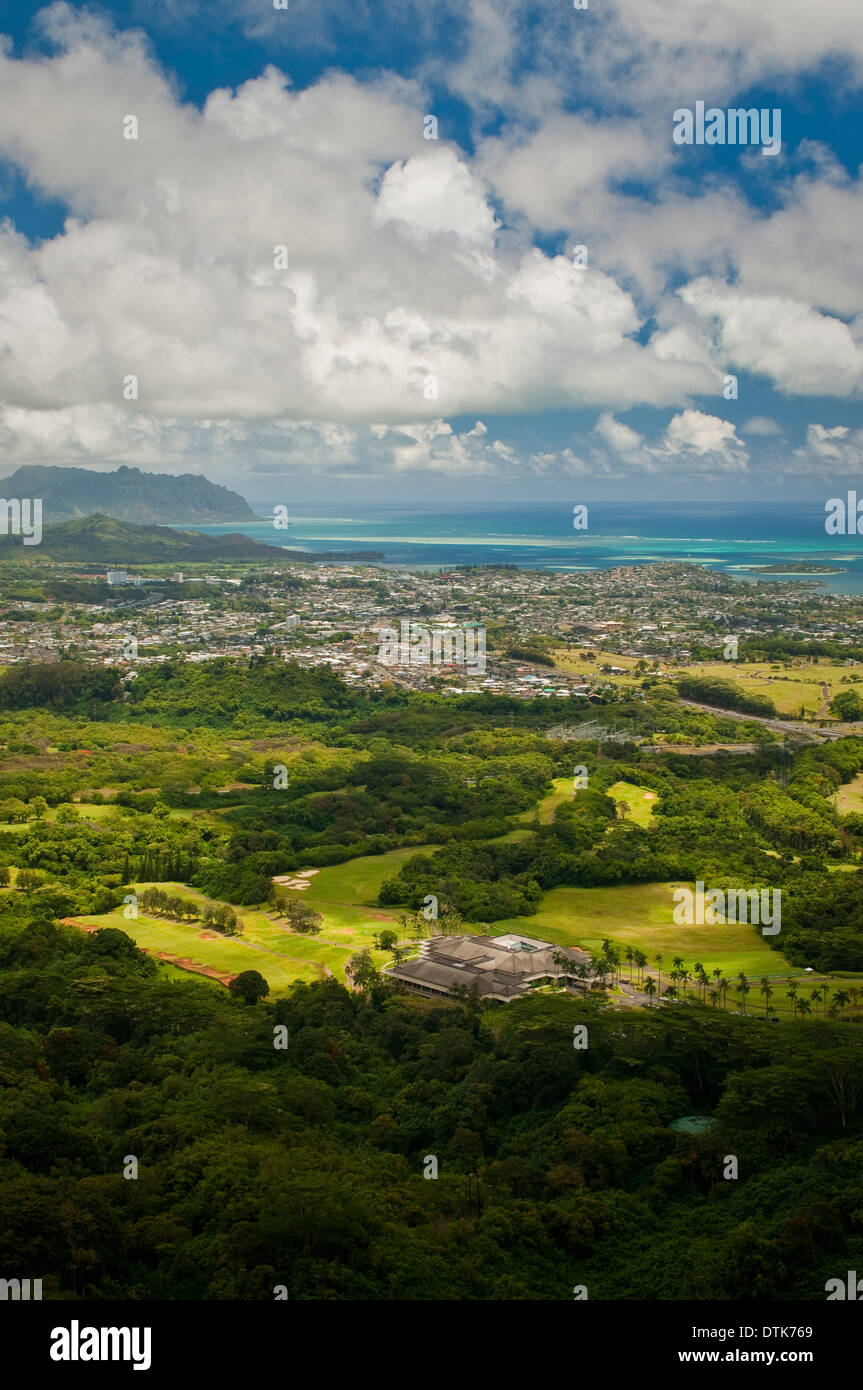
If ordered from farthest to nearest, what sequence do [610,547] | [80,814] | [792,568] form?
[610,547]
[792,568]
[80,814]

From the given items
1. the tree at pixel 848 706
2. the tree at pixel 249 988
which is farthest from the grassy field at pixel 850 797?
the tree at pixel 249 988

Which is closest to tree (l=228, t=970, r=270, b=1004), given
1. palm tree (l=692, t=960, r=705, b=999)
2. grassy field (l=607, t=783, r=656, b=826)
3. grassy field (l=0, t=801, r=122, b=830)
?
palm tree (l=692, t=960, r=705, b=999)

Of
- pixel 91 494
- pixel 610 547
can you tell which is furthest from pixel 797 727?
pixel 91 494

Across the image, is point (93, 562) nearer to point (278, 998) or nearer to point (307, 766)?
point (307, 766)

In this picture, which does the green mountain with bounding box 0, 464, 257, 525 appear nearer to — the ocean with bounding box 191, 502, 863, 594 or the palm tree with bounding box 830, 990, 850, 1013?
the ocean with bounding box 191, 502, 863, 594

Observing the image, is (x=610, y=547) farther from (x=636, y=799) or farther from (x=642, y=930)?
(x=642, y=930)

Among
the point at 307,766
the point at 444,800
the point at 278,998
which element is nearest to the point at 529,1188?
the point at 278,998

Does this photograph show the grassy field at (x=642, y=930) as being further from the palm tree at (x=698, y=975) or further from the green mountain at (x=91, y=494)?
the green mountain at (x=91, y=494)
